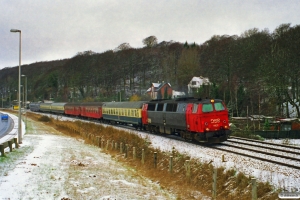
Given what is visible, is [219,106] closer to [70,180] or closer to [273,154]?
[273,154]

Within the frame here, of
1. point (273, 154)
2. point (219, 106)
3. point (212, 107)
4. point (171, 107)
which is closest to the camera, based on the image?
point (273, 154)

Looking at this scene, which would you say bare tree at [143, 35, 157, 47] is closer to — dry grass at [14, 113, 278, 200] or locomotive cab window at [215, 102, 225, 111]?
locomotive cab window at [215, 102, 225, 111]

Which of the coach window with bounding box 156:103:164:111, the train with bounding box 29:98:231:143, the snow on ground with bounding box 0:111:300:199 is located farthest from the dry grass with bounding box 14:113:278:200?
the coach window with bounding box 156:103:164:111

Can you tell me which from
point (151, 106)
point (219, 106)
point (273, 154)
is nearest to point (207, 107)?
point (219, 106)

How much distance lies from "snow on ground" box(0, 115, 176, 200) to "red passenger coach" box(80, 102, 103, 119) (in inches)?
1436

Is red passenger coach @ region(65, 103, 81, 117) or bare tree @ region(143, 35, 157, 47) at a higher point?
bare tree @ region(143, 35, 157, 47)

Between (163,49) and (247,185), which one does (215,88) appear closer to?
(247,185)

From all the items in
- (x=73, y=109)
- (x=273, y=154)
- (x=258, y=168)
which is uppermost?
(x=73, y=109)

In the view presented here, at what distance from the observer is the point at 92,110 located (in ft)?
201

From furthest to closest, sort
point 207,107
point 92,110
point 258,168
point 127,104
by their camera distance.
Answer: point 92,110
point 127,104
point 207,107
point 258,168

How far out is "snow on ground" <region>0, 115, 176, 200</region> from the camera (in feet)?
41.2

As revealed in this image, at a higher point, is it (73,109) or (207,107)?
(207,107)

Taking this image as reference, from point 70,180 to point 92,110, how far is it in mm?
47109

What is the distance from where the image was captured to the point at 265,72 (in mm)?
44719
